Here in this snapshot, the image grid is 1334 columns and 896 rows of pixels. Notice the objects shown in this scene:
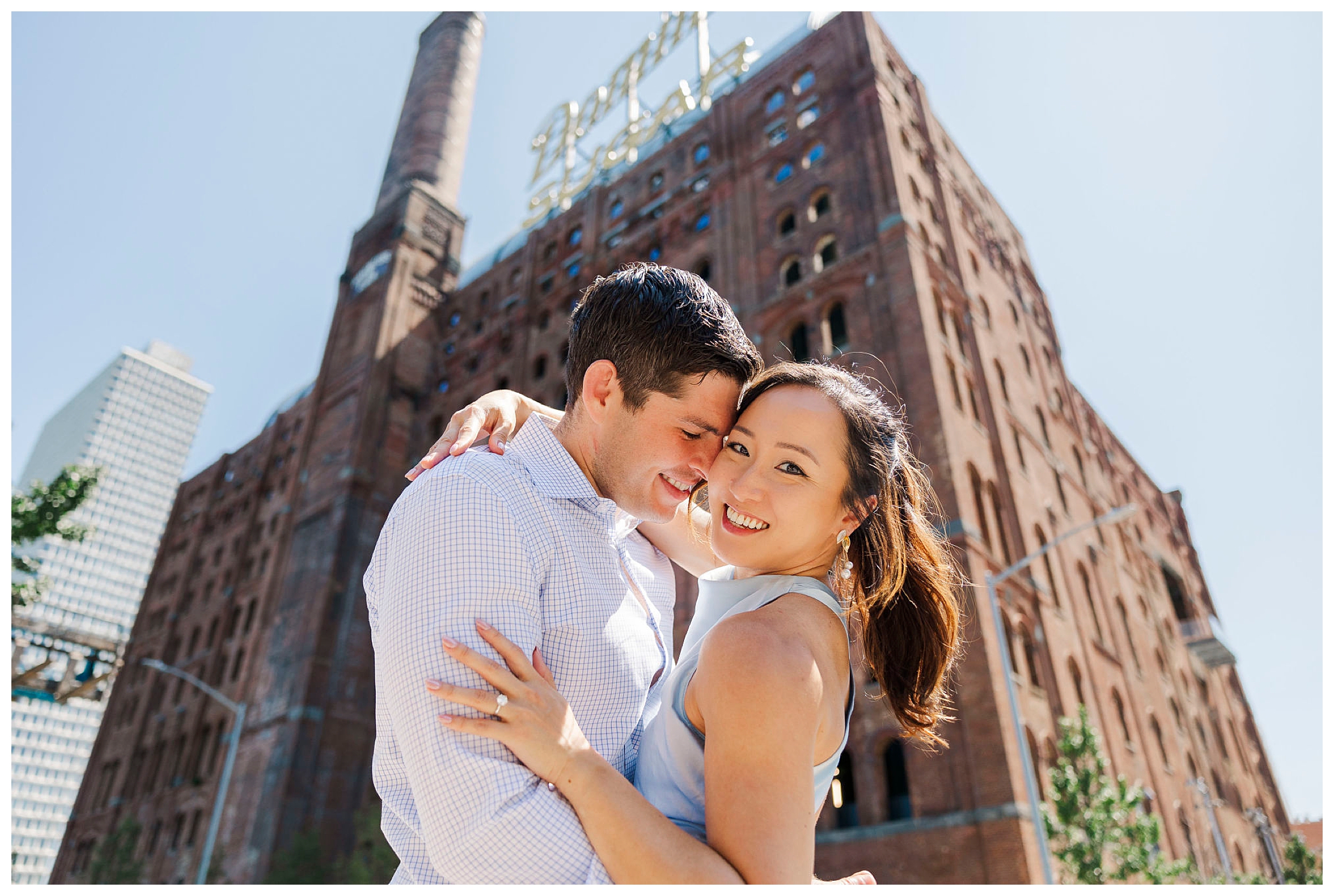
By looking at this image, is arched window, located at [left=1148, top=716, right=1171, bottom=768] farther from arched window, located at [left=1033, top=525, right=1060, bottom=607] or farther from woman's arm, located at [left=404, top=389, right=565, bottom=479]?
woman's arm, located at [left=404, top=389, right=565, bottom=479]

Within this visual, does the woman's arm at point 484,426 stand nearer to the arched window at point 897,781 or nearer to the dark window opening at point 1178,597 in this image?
the arched window at point 897,781

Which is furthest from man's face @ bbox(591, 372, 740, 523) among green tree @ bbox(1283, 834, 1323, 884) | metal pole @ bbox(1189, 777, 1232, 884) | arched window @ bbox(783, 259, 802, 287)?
metal pole @ bbox(1189, 777, 1232, 884)

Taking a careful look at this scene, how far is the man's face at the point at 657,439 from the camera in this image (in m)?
2.70

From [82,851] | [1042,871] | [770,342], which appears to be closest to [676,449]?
[1042,871]

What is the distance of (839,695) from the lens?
2.09 metres

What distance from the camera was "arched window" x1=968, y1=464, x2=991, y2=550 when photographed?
23.0m

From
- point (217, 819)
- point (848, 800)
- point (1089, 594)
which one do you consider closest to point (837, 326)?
point (1089, 594)

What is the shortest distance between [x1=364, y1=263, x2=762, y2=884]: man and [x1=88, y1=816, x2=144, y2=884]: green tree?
123 feet

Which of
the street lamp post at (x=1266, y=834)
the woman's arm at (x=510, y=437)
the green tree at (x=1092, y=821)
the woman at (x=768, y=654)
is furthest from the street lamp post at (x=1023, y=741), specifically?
the street lamp post at (x=1266, y=834)

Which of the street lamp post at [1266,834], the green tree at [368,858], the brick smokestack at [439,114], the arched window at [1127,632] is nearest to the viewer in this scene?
the green tree at [368,858]

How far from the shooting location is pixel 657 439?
8.95 ft

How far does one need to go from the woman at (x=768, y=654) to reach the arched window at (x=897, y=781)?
734 inches

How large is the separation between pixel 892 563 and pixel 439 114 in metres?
49.1

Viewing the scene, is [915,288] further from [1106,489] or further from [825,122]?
[1106,489]
